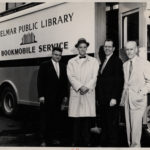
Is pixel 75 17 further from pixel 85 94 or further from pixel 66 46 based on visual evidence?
pixel 85 94

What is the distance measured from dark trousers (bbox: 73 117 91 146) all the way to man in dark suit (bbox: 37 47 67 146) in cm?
42

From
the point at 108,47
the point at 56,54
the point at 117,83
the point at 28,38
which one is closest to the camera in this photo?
the point at 117,83

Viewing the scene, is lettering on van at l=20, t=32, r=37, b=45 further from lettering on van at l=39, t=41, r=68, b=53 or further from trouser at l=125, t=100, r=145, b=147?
trouser at l=125, t=100, r=145, b=147

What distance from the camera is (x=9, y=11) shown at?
24.0ft

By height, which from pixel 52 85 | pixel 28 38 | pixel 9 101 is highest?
pixel 28 38

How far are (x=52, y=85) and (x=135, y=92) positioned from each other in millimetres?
1320

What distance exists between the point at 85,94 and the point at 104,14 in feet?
4.59

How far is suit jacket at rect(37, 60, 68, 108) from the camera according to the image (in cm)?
532

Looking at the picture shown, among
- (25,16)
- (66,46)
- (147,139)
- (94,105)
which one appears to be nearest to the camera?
(94,105)

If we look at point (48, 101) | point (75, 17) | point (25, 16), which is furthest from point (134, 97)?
point (25, 16)

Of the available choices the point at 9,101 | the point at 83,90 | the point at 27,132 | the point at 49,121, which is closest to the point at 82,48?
the point at 83,90

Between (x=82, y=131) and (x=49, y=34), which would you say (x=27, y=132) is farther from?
(x=49, y=34)

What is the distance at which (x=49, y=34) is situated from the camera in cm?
624

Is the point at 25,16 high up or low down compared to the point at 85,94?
up
